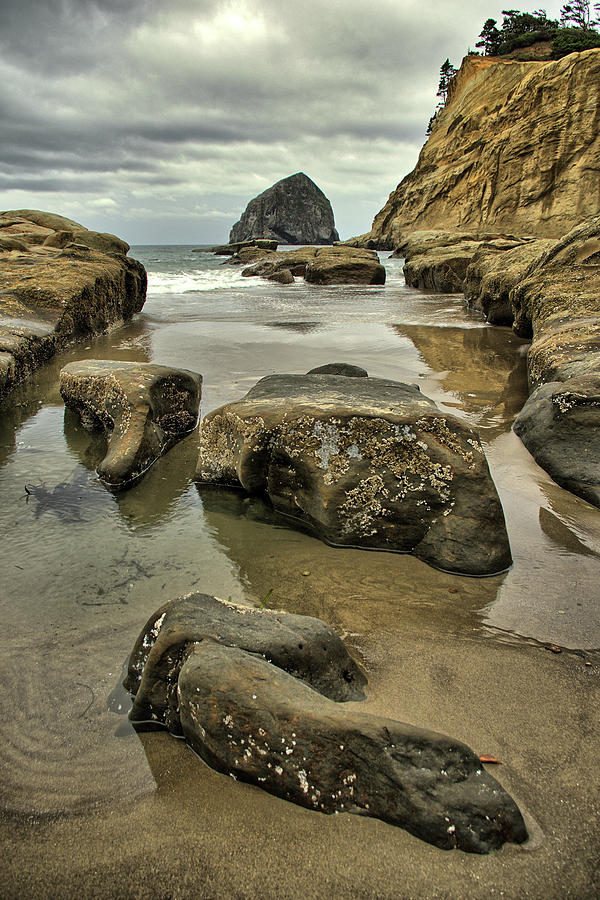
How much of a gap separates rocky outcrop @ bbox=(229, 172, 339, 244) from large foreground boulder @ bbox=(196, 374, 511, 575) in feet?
397

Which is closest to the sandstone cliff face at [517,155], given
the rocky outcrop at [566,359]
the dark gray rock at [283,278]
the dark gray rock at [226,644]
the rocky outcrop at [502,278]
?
the dark gray rock at [283,278]

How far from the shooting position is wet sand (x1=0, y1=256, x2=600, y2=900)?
1254mm

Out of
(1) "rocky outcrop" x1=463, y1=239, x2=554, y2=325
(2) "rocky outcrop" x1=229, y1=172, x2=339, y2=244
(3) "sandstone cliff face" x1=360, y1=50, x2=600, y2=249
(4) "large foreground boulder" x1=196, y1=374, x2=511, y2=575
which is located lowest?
(4) "large foreground boulder" x1=196, y1=374, x2=511, y2=575

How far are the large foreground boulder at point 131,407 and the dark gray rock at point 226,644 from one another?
6.14 ft

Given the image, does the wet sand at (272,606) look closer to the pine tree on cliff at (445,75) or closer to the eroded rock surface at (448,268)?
the eroded rock surface at (448,268)

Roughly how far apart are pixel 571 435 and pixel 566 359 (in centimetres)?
134

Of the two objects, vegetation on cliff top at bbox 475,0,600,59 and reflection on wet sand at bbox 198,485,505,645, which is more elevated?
vegetation on cliff top at bbox 475,0,600,59

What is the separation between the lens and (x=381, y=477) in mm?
2820

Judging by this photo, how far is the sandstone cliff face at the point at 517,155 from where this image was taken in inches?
1033

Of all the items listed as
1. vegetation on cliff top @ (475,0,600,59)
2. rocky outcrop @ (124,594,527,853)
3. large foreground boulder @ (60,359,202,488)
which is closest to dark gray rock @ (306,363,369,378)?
large foreground boulder @ (60,359,202,488)

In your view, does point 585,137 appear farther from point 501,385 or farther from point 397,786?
point 397,786

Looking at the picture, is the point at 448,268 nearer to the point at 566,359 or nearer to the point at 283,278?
the point at 283,278

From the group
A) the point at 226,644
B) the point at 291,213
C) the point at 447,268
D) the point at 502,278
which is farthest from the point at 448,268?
the point at 291,213

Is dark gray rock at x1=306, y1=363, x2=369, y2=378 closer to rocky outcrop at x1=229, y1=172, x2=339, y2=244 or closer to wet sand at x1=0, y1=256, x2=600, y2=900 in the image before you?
wet sand at x1=0, y1=256, x2=600, y2=900
